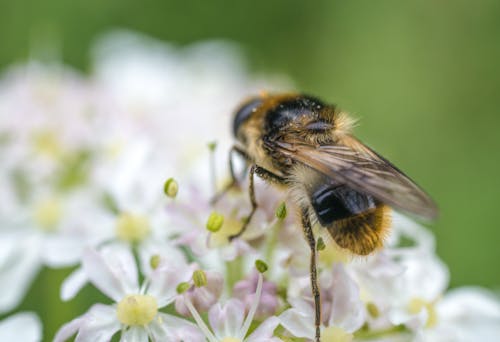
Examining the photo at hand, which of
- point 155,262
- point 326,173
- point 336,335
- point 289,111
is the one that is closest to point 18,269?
point 155,262

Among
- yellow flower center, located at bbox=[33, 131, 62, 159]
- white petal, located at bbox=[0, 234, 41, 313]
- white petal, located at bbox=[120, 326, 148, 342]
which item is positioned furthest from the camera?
yellow flower center, located at bbox=[33, 131, 62, 159]

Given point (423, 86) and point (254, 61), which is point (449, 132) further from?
point (254, 61)

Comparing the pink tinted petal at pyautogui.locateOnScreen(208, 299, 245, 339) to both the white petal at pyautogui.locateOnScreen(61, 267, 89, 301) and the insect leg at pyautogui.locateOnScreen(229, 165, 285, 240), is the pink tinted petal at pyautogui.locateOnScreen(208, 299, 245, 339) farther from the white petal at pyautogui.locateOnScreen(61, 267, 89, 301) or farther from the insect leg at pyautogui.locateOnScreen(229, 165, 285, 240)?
the white petal at pyautogui.locateOnScreen(61, 267, 89, 301)

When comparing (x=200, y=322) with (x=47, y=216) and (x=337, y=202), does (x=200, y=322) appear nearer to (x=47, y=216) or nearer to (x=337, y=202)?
(x=337, y=202)

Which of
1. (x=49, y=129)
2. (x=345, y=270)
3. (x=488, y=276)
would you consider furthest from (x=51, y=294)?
(x=488, y=276)

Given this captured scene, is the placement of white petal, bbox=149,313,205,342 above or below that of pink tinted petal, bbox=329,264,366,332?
below

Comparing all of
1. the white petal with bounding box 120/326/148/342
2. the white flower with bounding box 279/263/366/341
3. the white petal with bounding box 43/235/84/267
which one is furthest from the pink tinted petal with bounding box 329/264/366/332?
the white petal with bounding box 43/235/84/267
